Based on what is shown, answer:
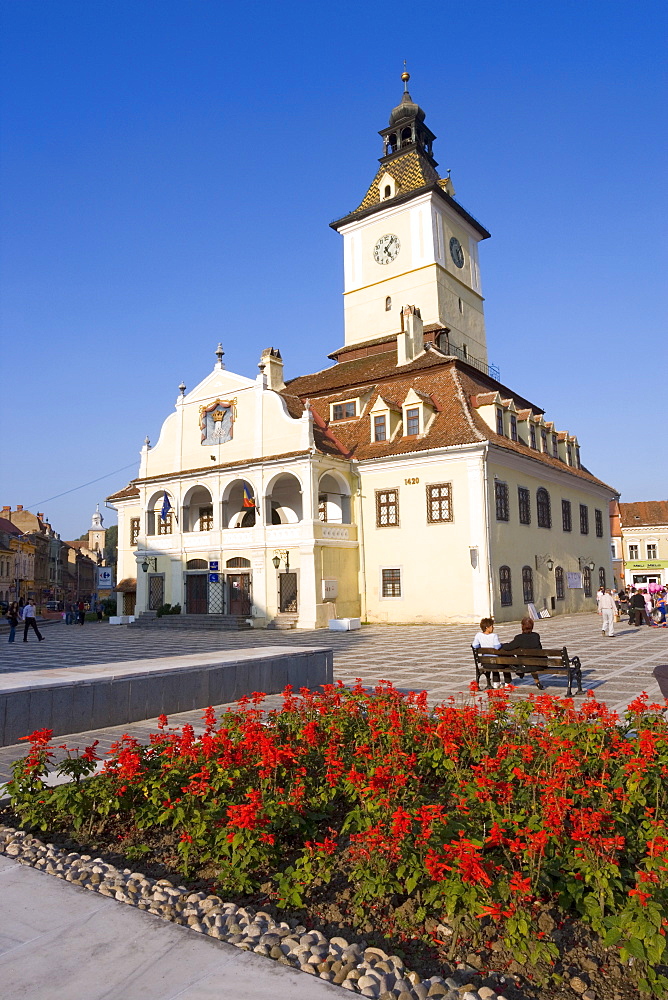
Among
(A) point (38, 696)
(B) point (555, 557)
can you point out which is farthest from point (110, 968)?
(B) point (555, 557)

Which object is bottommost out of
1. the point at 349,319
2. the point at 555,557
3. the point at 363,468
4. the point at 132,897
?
the point at 132,897

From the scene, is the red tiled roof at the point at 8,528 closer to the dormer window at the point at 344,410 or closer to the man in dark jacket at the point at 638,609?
the dormer window at the point at 344,410

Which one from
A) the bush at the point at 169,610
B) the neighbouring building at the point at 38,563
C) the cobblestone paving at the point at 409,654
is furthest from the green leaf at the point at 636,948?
the neighbouring building at the point at 38,563

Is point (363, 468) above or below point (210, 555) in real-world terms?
above

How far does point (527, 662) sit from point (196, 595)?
24886 millimetres

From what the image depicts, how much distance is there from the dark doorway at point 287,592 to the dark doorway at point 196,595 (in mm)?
4627

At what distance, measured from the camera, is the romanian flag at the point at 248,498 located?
32656 millimetres

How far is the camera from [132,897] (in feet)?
13.6

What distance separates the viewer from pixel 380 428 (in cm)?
3291

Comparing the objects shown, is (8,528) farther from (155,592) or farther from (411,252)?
(411,252)

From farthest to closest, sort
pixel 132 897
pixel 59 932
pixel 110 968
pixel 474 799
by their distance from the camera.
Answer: pixel 474 799
pixel 132 897
pixel 59 932
pixel 110 968

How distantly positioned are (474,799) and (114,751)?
2.95m

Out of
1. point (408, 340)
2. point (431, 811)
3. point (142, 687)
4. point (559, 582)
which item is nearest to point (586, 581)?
point (559, 582)

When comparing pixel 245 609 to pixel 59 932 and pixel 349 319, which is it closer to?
pixel 349 319
